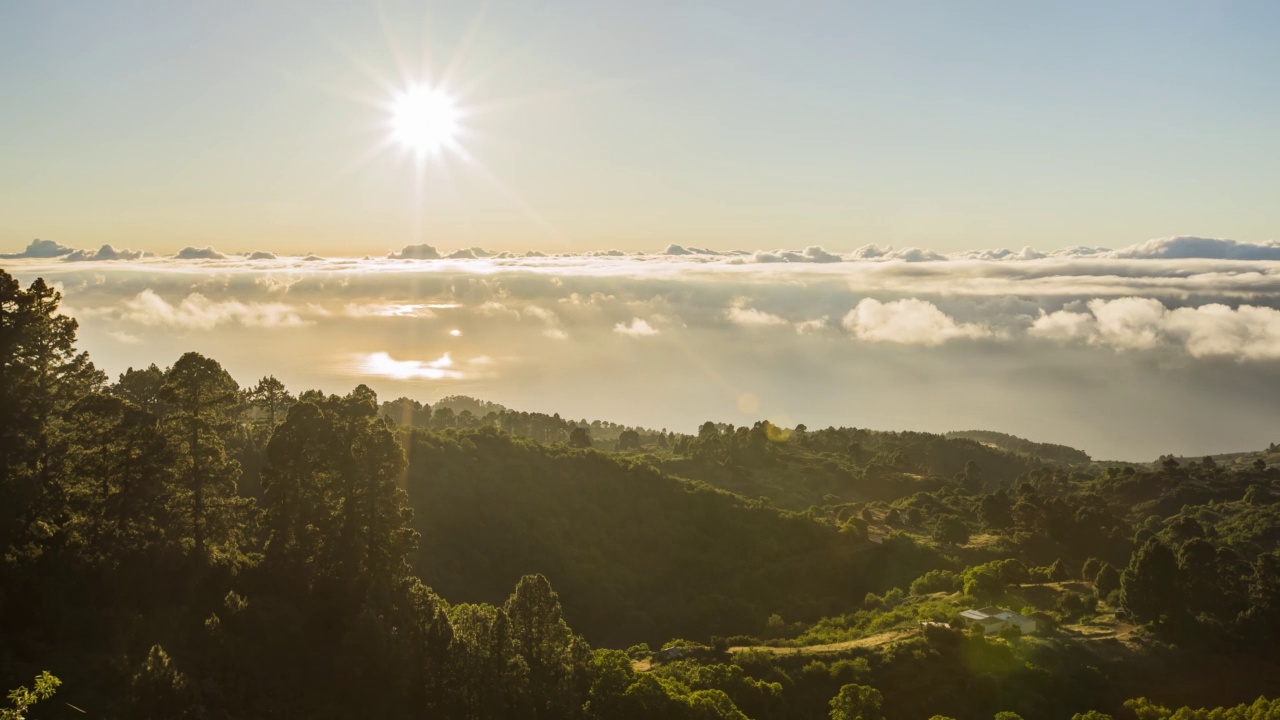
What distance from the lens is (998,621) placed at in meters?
64.0

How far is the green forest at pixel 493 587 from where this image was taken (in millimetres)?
34375

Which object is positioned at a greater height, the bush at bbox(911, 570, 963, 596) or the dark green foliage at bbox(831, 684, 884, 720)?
the dark green foliage at bbox(831, 684, 884, 720)

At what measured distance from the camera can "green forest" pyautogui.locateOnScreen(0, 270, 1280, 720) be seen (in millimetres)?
34375

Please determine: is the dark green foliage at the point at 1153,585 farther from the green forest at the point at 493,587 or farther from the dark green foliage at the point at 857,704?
the dark green foliage at the point at 857,704

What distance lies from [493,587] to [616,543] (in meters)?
18.6

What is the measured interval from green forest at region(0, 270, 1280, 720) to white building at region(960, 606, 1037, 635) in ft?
2.05

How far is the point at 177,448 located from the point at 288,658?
A: 12.5 meters

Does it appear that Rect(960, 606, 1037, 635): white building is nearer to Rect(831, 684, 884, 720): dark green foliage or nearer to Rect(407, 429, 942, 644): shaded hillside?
Rect(831, 684, 884, 720): dark green foliage

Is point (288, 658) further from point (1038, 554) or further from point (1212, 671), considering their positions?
point (1038, 554)

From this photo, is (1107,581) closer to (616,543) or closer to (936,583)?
(936,583)

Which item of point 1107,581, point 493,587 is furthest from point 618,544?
point 1107,581

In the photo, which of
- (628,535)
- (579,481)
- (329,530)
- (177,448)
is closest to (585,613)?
(628,535)

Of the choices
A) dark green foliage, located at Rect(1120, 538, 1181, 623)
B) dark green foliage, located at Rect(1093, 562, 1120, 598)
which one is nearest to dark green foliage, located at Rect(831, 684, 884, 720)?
dark green foliage, located at Rect(1120, 538, 1181, 623)

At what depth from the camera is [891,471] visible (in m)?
157
